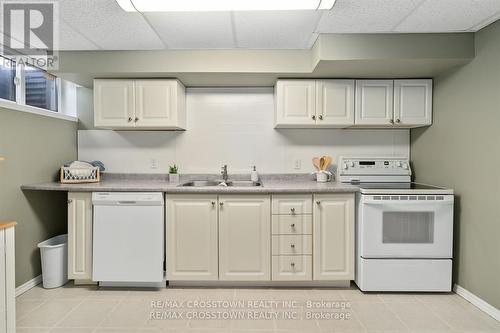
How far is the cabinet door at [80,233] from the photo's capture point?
265cm

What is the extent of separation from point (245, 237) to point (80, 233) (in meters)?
1.43

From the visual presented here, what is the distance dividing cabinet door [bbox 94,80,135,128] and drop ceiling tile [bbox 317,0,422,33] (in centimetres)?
182

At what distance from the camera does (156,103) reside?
293cm

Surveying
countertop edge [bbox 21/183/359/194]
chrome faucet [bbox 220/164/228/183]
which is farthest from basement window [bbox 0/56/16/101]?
chrome faucet [bbox 220/164/228/183]

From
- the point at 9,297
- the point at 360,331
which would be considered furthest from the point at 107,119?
the point at 360,331

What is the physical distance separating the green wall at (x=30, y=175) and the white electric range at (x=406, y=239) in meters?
2.89

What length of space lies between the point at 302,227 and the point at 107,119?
2.09 m

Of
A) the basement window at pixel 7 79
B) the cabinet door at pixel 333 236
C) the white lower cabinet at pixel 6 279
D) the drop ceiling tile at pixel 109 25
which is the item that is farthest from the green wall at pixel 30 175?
the cabinet door at pixel 333 236

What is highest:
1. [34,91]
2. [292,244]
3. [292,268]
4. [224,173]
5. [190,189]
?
[34,91]

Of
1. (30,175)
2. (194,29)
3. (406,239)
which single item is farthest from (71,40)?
(406,239)

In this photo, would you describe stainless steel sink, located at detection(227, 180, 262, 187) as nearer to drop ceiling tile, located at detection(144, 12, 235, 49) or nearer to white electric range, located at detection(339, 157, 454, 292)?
white electric range, located at detection(339, 157, 454, 292)

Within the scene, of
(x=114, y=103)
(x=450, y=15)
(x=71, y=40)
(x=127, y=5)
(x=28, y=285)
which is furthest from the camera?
(x=114, y=103)

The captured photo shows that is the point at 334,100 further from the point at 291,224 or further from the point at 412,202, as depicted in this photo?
the point at 291,224

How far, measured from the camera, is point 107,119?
9.62 feet
